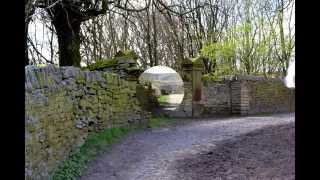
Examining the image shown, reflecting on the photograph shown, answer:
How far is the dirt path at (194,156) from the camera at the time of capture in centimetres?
566

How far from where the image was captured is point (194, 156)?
6.77 meters

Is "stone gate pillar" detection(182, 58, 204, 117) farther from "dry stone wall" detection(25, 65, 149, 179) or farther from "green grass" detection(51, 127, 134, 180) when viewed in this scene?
"green grass" detection(51, 127, 134, 180)

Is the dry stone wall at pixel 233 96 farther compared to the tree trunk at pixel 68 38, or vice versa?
the dry stone wall at pixel 233 96

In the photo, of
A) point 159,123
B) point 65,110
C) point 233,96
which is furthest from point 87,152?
point 233,96

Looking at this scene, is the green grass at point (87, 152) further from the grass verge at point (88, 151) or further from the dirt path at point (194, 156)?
the dirt path at point (194, 156)

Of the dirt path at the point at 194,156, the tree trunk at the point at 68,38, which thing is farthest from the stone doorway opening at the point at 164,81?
the dirt path at the point at 194,156

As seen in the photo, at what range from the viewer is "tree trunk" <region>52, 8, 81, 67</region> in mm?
10078

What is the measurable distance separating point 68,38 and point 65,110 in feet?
13.6

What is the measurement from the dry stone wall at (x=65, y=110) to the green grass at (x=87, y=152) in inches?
4.4

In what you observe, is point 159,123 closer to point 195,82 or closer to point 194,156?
point 195,82

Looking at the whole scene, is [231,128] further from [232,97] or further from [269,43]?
[269,43]
